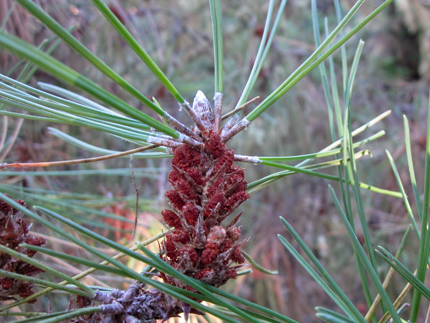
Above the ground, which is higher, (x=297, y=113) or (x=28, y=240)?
(x=297, y=113)

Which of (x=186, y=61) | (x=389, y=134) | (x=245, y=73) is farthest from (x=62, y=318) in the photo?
(x=389, y=134)

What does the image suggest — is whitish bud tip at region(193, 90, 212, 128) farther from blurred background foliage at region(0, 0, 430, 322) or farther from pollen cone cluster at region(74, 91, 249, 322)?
blurred background foliage at region(0, 0, 430, 322)

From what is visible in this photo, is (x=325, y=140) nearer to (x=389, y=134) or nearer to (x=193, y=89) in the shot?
(x=389, y=134)

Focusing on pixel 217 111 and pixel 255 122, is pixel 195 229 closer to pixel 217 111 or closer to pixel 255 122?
pixel 217 111

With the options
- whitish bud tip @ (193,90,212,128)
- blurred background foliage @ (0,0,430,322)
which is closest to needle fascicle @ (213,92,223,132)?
whitish bud tip @ (193,90,212,128)

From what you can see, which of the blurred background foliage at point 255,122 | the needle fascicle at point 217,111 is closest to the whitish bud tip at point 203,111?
the needle fascicle at point 217,111

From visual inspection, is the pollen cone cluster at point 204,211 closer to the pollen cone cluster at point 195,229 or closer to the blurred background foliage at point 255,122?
the pollen cone cluster at point 195,229
